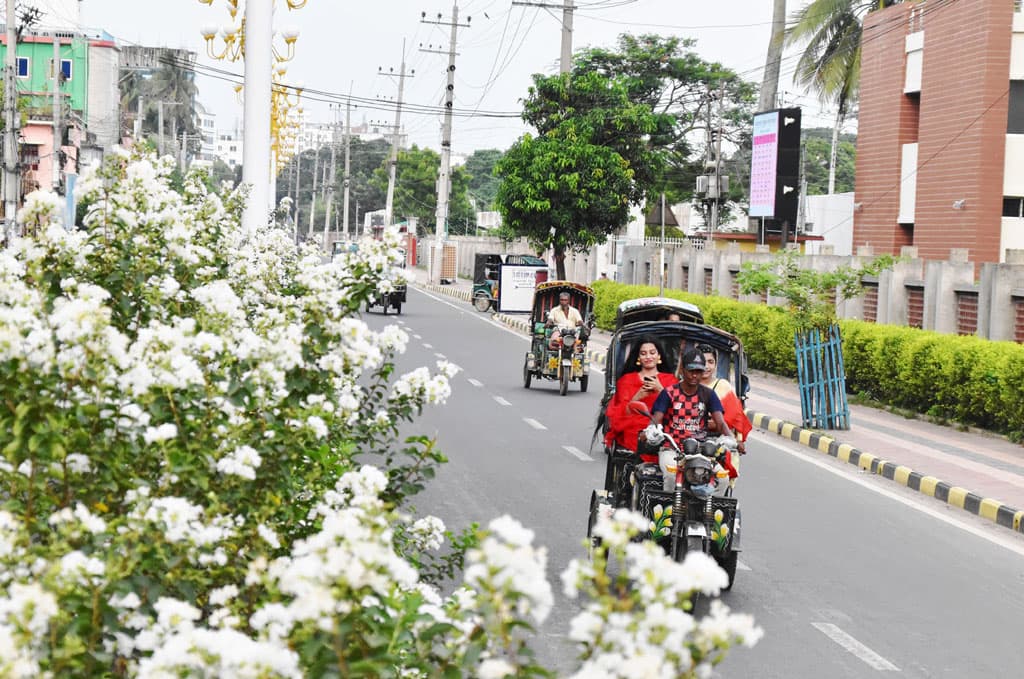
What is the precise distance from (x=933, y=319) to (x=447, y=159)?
147 ft

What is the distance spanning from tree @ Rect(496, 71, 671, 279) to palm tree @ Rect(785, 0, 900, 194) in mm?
5220

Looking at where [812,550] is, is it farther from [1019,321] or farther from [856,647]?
[1019,321]

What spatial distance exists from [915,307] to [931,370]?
15.6 ft

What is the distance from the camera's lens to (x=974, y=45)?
116 ft

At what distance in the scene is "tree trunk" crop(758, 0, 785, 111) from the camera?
4169 centimetres

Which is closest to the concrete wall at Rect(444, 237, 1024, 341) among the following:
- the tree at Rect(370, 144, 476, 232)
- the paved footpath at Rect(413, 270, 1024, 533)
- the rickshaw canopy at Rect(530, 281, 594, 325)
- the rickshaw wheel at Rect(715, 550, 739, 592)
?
the paved footpath at Rect(413, 270, 1024, 533)

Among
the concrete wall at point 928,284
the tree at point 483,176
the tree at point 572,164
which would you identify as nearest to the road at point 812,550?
the concrete wall at point 928,284

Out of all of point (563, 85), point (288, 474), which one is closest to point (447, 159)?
point (563, 85)

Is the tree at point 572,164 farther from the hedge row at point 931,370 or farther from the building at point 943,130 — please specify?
the hedge row at point 931,370

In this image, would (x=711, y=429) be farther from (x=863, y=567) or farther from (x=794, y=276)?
(x=794, y=276)

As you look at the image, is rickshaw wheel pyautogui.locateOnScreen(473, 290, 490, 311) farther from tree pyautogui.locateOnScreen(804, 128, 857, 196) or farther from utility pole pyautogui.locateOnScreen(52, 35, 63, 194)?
tree pyautogui.locateOnScreen(804, 128, 857, 196)

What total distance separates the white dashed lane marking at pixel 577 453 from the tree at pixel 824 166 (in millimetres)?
78035

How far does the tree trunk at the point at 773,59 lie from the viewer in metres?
41.7

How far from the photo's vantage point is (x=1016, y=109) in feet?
115
